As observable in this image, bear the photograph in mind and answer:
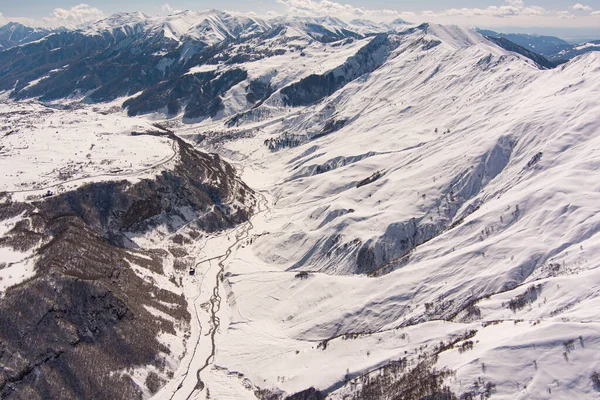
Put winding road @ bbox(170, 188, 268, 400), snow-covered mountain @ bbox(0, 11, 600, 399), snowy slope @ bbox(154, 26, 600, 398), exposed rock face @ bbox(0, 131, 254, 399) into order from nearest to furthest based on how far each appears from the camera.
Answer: snowy slope @ bbox(154, 26, 600, 398) < snow-covered mountain @ bbox(0, 11, 600, 399) < exposed rock face @ bbox(0, 131, 254, 399) < winding road @ bbox(170, 188, 268, 400)

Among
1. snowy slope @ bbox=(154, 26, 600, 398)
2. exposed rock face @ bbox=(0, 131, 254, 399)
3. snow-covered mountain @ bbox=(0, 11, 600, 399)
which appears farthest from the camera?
exposed rock face @ bbox=(0, 131, 254, 399)

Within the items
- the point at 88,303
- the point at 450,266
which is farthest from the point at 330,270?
the point at 88,303

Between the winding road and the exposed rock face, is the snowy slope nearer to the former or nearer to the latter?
the winding road

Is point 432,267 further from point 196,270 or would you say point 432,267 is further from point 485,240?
point 196,270

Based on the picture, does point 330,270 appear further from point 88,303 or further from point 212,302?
point 88,303

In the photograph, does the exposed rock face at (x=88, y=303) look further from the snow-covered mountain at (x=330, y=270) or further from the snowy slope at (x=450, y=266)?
the snowy slope at (x=450, y=266)

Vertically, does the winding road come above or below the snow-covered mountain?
below

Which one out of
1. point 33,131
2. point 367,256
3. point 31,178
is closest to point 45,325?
point 31,178

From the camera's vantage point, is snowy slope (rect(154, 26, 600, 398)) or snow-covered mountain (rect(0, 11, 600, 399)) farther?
snow-covered mountain (rect(0, 11, 600, 399))

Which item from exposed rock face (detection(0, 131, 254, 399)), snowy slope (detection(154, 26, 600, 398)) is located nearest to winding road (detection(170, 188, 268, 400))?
snowy slope (detection(154, 26, 600, 398))

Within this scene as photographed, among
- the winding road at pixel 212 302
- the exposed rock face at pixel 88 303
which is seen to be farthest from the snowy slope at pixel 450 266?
the exposed rock face at pixel 88 303
